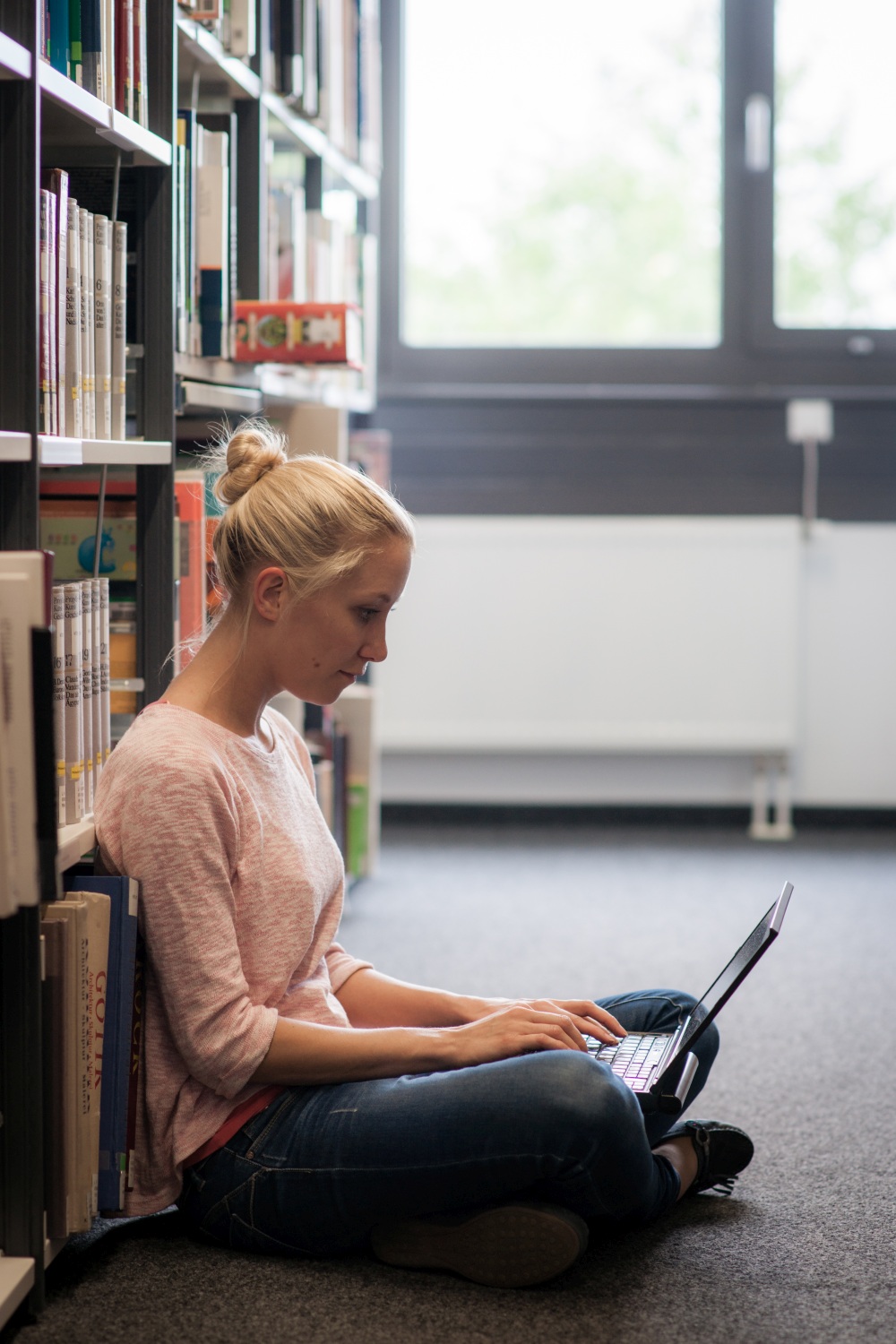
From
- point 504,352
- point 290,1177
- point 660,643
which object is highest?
point 504,352

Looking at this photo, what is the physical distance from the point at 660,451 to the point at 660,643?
0.48 meters

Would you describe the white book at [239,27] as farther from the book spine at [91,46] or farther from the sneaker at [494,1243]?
the sneaker at [494,1243]

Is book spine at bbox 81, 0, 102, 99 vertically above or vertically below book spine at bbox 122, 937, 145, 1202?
above

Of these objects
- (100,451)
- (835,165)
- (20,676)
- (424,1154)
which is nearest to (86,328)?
(100,451)

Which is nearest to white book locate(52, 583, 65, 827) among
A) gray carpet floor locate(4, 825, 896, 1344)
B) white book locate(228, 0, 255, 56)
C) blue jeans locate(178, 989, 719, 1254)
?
blue jeans locate(178, 989, 719, 1254)

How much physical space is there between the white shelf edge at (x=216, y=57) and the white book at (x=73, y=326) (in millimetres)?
436

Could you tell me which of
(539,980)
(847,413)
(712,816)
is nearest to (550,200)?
(847,413)

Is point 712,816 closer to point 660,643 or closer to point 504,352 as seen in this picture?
point 660,643

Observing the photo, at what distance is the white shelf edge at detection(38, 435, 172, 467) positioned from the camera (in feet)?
4.17

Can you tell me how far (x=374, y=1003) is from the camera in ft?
4.97

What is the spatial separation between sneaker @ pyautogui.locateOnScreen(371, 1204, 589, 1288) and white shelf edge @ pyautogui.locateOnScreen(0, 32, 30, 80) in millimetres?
1068

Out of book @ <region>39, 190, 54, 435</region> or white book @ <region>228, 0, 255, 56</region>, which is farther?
white book @ <region>228, 0, 255, 56</region>

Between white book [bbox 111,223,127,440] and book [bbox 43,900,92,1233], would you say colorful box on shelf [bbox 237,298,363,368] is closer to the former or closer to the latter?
white book [bbox 111,223,127,440]

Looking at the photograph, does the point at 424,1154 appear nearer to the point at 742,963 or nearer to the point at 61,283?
the point at 742,963
